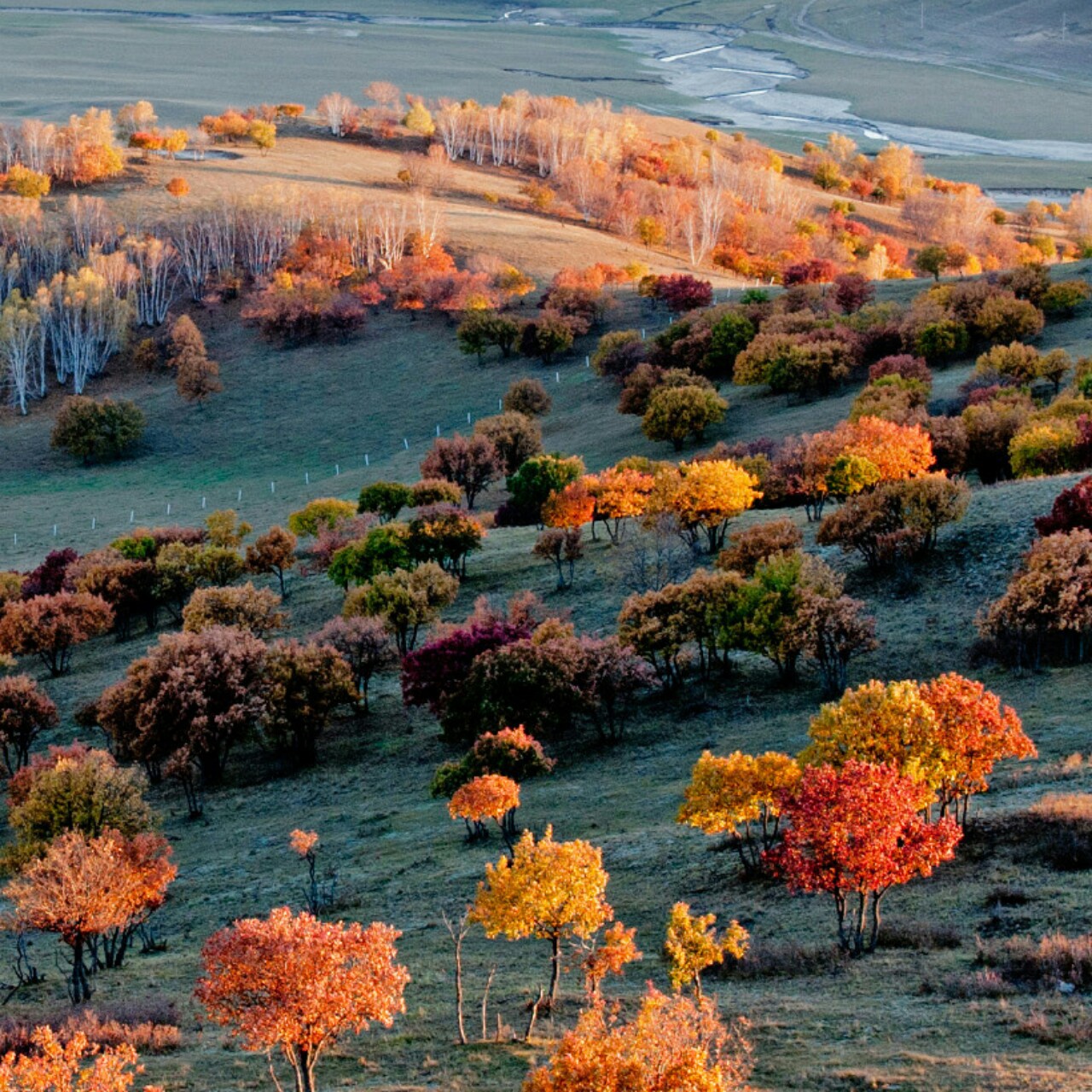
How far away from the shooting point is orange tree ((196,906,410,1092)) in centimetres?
1905

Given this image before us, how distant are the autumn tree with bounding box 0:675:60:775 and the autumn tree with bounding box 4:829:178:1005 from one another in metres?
21.9

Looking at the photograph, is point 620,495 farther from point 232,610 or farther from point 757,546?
→ point 232,610

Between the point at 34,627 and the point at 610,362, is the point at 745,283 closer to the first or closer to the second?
the point at 610,362

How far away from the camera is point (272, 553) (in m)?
69.2

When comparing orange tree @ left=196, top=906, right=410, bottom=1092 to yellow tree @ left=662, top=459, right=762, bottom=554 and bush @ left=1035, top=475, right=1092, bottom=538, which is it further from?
yellow tree @ left=662, top=459, right=762, bottom=554

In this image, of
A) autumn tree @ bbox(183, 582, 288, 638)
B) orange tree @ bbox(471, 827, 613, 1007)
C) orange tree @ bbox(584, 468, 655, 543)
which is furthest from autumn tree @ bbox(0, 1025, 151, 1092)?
orange tree @ bbox(584, 468, 655, 543)

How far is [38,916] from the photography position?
28719mm

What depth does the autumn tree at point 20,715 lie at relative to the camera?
52.1 m

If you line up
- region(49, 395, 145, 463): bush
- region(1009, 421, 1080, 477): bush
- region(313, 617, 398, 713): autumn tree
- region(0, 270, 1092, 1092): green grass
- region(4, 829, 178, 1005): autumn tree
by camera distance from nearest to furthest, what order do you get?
region(0, 270, 1092, 1092): green grass → region(4, 829, 178, 1005): autumn tree → region(313, 617, 398, 713): autumn tree → region(1009, 421, 1080, 477): bush → region(49, 395, 145, 463): bush

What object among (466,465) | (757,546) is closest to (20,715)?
(757,546)

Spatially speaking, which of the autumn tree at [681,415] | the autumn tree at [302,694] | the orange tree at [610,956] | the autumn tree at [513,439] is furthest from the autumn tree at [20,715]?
the autumn tree at [681,415]

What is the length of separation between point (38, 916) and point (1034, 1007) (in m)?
21.6

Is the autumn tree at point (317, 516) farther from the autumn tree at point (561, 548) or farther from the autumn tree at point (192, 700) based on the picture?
the autumn tree at point (192, 700)

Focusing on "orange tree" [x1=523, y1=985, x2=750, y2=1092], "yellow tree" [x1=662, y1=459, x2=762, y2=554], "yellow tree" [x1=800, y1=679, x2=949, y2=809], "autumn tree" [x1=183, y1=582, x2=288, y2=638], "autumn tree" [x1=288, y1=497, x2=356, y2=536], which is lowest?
"autumn tree" [x1=288, y1=497, x2=356, y2=536]
